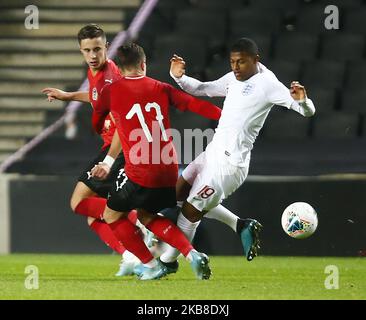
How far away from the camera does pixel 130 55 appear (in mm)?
7184

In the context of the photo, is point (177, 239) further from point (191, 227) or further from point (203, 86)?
point (203, 86)

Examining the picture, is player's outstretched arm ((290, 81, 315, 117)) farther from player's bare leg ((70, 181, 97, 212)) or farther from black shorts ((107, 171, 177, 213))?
player's bare leg ((70, 181, 97, 212))

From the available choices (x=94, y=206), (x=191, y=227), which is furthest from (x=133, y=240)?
(x=94, y=206)

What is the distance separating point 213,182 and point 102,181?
0.86 m

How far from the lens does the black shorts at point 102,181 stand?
763 cm

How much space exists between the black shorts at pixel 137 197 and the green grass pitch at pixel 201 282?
48cm

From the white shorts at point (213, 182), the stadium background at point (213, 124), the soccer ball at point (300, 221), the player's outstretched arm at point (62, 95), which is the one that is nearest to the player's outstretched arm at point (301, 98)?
the white shorts at point (213, 182)

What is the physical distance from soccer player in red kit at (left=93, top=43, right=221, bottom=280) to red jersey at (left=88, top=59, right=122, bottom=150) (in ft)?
1.40

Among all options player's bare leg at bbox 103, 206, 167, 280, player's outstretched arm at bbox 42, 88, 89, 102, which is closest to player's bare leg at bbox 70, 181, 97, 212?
player's bare leg at bbox 103, 206, 167, 280

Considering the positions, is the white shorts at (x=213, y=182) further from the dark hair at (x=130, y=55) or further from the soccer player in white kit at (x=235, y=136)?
the dark hair at (x=130, y=55)

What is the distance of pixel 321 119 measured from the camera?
37.2 ft

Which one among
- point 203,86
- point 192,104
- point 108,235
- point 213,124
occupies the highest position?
point 203,86

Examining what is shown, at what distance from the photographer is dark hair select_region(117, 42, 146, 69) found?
717 cm

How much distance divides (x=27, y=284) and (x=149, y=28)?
5.99 meters
